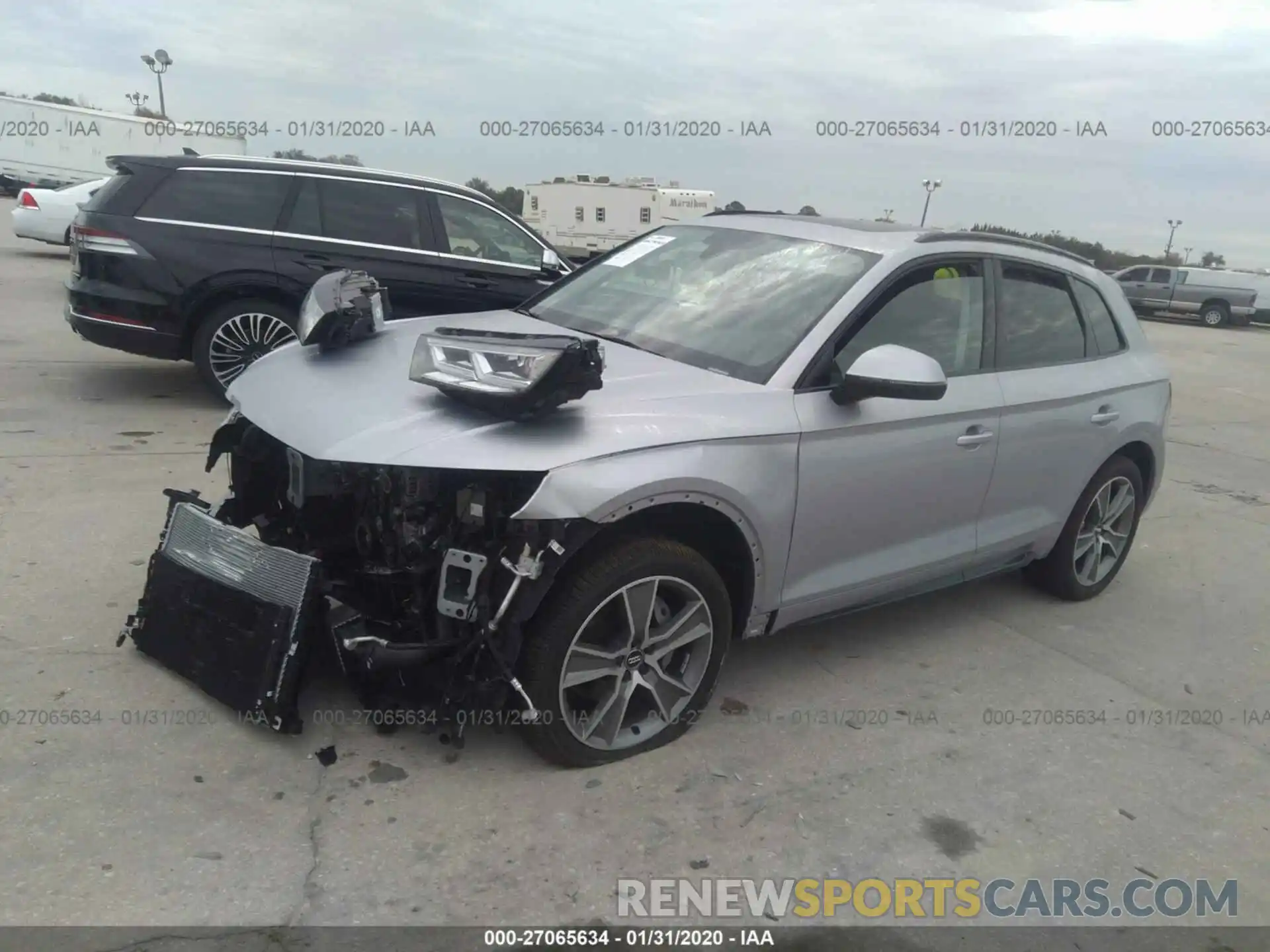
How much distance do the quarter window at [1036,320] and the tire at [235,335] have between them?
493 cm

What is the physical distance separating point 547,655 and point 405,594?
52 cm

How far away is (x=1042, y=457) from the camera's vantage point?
13.8ft

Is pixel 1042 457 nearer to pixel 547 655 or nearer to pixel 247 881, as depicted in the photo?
A: pixel 547 655

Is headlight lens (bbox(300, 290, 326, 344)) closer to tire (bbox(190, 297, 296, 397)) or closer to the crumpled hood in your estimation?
the crumpled hood

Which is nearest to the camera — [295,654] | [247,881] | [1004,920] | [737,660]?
[247,881]

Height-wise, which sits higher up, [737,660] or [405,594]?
[405,594]

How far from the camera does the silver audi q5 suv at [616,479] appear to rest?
2.80 m

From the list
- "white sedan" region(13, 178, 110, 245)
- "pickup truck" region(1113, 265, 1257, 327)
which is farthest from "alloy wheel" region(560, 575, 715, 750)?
"pickup truck" region(1113, 265, 1257, 327)

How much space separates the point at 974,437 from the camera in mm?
3824

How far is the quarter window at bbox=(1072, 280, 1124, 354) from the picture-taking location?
465 centimetres

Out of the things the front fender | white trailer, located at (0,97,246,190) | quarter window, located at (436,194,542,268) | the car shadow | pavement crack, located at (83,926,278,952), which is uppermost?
white trailer, located at (0,97,246,190)

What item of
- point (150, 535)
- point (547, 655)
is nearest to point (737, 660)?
point (547, 655)

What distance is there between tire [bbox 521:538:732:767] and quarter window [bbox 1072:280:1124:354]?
8.52ft

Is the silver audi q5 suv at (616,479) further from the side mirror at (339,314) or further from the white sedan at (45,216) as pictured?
the white sedan at (45,216)
